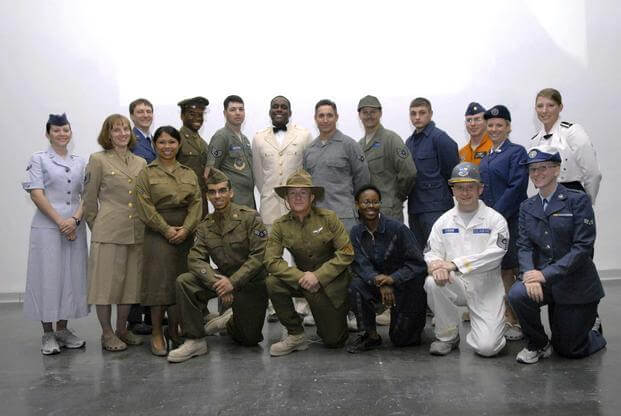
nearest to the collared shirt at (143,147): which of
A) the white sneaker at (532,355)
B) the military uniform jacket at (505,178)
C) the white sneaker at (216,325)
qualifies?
the white sneaker at (216,325)

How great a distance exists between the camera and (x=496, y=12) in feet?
19.6

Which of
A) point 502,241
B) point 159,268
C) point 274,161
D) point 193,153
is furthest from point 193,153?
point 502,241

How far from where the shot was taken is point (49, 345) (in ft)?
12.6

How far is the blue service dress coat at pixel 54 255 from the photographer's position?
3805mm

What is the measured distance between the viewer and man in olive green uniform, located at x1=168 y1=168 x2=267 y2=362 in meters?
3.61

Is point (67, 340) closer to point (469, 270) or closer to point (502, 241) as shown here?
point (469, 270)

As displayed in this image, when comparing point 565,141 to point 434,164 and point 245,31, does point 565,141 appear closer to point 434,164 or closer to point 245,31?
point 434,164

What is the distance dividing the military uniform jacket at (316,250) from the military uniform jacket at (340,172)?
0.46m

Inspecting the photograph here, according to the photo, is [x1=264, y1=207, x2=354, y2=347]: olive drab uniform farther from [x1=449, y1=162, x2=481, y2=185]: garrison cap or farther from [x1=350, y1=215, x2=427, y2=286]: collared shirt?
[x1=449, y1=162, x2=481, y2=185]: garrison cap

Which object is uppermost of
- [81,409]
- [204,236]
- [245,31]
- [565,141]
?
[245,31]

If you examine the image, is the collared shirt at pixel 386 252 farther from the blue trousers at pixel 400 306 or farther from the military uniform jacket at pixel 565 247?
the military uniform jacket at pixel 565 247

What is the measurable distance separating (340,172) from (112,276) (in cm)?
174

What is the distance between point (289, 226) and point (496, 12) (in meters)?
3.66

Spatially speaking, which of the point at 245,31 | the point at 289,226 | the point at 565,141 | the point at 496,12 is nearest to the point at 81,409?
the point at 289,226
